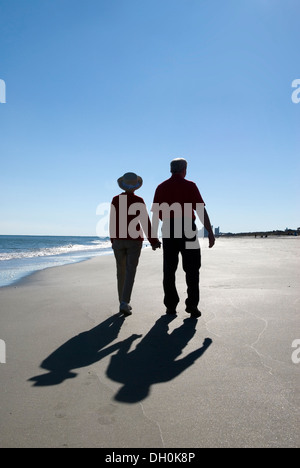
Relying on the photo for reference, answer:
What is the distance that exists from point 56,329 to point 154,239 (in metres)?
1.69

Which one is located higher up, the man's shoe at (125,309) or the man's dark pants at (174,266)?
the man's dark pants at (174,266)

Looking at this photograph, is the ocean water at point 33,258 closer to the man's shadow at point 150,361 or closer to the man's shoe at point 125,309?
the man's shoe at point 125,309

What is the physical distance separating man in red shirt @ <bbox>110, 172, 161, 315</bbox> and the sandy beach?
60 centimetres

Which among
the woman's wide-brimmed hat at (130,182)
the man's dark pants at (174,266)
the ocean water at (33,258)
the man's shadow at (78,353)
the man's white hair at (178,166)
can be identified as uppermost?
the man's white hair at (178,166)

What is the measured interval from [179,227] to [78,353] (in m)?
2.01

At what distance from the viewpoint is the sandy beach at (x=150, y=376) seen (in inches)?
63.5

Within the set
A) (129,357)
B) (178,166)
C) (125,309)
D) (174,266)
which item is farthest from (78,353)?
(178,166)

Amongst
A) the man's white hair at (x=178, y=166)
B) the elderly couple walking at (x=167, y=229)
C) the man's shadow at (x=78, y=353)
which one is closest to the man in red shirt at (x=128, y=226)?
the elderly couple walking at (x=167, y=229)

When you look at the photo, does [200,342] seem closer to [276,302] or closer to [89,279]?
[276,302]

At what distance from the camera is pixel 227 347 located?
2.83m

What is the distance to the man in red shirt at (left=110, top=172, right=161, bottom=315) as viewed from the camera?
14.4ft

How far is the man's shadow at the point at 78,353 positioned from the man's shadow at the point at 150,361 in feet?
0.53
